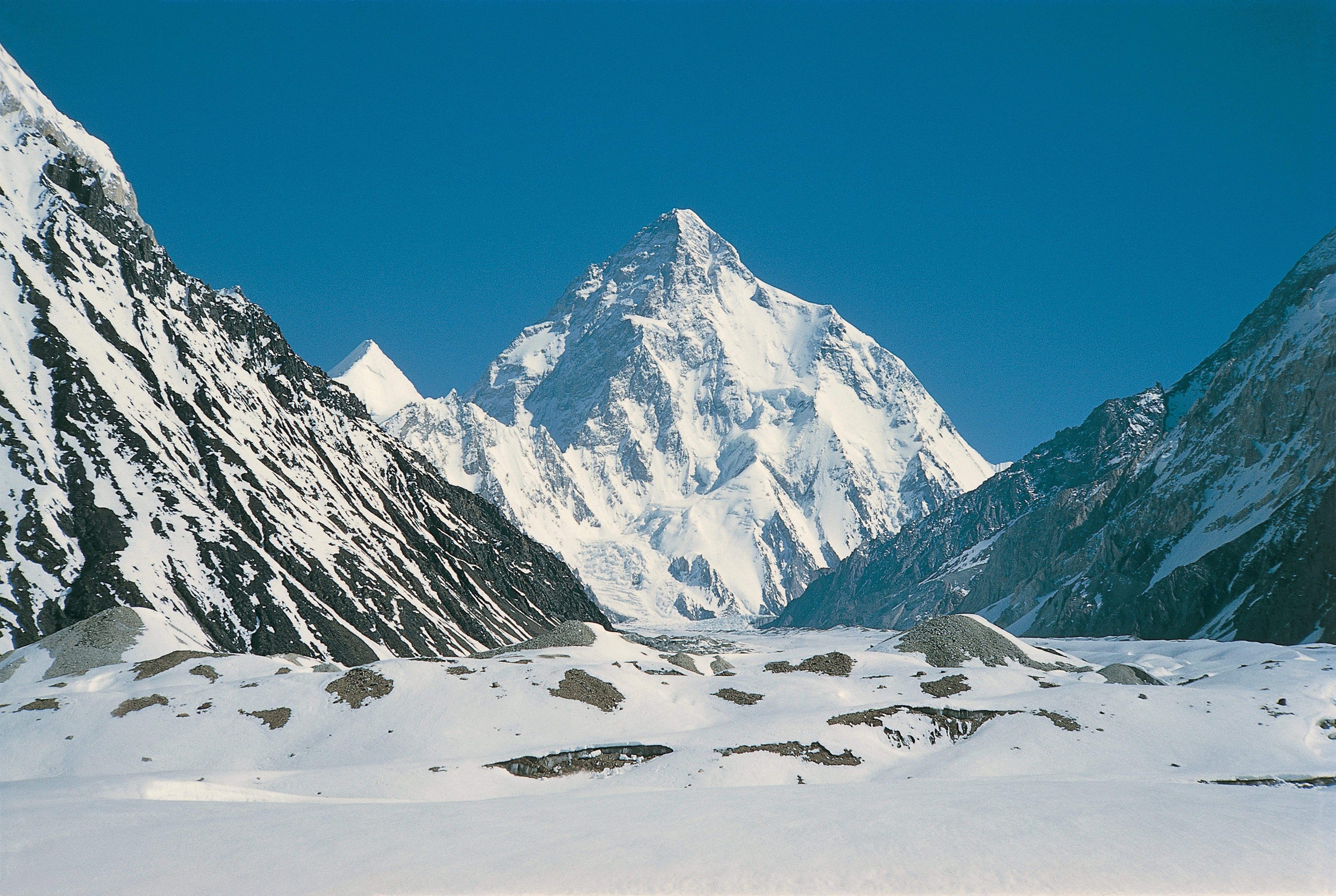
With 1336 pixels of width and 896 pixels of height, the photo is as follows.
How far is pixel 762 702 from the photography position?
164 feet

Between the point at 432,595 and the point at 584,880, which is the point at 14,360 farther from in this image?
the point at 584,880

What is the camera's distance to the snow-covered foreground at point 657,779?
1686 centimetres

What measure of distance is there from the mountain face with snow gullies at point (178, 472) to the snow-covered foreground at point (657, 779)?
104 ft

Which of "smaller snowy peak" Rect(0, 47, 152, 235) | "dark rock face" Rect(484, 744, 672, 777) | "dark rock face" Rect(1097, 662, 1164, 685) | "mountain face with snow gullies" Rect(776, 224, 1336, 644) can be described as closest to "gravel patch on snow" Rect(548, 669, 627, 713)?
"dark rock face" Rect(484, 744, 672, 777)

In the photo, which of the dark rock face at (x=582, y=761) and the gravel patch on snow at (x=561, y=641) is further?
the gravel patch on snow at (x=561, y=641)

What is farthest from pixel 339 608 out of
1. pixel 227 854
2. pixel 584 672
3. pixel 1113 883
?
pixel 1113 883

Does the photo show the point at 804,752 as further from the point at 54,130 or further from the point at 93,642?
the point at 54,130

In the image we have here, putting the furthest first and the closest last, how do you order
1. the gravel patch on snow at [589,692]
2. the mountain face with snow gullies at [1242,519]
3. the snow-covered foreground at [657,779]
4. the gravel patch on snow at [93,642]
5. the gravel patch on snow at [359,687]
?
the mountain face with snow gullies at [1242,519] → the gravel patch on snow at [93,642] → the gravel patch on snow at [589,692] → the gravel patch on snow at [359,687] → the snow-covered foreground at [657,779]

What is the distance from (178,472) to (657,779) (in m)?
104

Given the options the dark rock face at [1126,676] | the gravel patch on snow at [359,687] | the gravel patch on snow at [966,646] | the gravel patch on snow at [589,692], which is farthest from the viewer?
the gravel patch on snow at [966,646]

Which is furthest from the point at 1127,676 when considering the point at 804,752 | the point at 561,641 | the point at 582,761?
the point at 582,761

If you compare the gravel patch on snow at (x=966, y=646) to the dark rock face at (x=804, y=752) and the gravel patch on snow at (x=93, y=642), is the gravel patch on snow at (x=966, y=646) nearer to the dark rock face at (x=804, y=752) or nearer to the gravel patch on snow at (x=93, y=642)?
the dark rock face at (x=804, y=752)

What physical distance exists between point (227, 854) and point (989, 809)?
1729 centimetres

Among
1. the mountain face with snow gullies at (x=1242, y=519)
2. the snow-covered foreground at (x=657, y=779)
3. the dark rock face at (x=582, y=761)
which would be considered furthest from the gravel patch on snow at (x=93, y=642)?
the mountain face with snow gullies at (x=1242, y=519)
